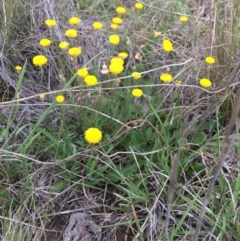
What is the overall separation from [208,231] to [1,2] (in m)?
1.09

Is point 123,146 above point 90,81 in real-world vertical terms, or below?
below

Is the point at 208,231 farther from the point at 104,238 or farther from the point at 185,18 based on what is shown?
the point at 185,18

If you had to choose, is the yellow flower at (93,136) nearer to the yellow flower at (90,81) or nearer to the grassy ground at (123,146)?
the grassy ground at (123,146)

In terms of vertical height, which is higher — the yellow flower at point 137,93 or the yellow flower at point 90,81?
the yellow flower at point 90,81

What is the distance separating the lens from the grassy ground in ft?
3.76

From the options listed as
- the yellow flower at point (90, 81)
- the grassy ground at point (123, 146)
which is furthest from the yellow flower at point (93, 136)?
the yellow flower at point (90, 81)

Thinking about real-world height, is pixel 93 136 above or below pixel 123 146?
above

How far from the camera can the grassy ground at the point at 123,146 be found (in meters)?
1.14

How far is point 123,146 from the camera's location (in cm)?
129

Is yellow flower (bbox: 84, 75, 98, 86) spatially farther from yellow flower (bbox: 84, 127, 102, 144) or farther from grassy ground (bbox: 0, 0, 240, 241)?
yellow flower (bbox: 84, 127, 102, 144)

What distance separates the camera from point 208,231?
1119 mm

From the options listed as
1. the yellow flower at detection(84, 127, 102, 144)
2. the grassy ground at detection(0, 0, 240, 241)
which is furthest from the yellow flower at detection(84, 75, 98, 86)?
the yellow flower at detection(84, 127, 102, 144)

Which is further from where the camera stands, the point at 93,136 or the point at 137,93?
the point at 137,93

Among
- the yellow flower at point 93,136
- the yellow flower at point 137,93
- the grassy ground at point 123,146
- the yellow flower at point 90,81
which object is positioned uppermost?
the yellow flower at point 90,81
